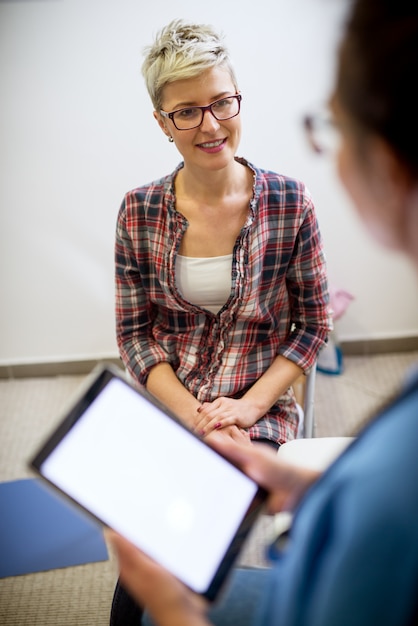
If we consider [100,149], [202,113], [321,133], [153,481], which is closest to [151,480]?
[153,481]

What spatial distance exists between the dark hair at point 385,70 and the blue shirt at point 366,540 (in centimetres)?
22

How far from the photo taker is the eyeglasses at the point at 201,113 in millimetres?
1160

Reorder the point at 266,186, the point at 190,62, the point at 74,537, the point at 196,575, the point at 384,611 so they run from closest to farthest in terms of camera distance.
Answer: the point at 384,611
the point at 196,575
the point at 190,62
the point at 266,186
the point at 74,537

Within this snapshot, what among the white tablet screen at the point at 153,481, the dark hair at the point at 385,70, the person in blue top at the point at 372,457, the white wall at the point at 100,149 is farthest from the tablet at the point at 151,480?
the white wall at the point at 100,149

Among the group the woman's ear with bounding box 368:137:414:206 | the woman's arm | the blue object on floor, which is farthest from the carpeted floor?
the woman's ear with bounding box 368:137:414:206

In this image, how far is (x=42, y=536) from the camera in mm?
1602

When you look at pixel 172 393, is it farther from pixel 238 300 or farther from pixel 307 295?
pixel 307 295

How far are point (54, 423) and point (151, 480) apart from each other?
543mm

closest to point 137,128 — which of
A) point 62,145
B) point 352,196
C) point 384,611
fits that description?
point 62,145

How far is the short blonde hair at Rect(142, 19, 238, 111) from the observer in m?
1.11

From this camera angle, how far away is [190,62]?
1104 millimetres

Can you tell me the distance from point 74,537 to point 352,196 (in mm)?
1385

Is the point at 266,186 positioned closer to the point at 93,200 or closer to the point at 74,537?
the point at 93,200

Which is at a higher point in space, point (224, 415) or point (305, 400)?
point (224, 415)
